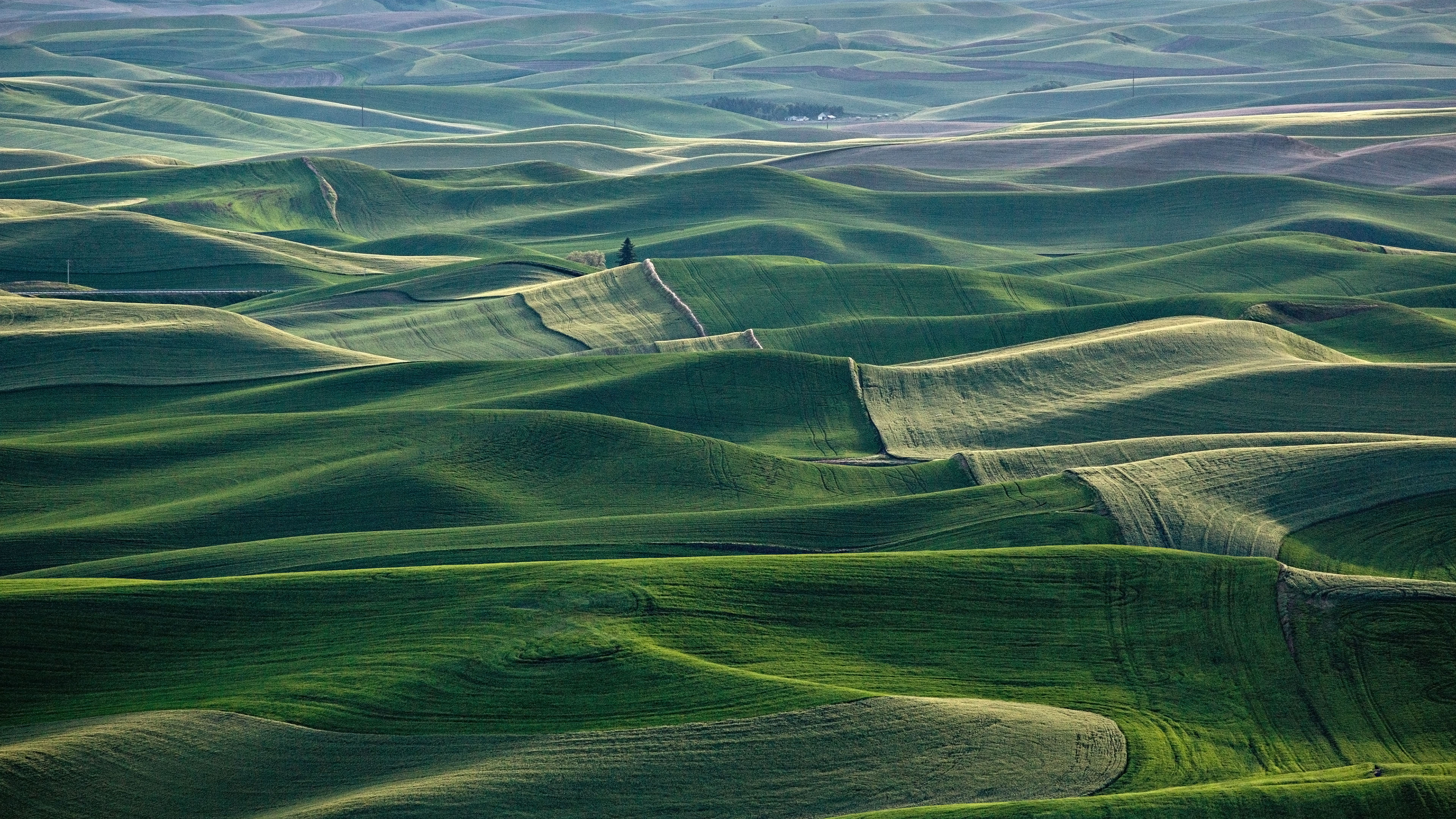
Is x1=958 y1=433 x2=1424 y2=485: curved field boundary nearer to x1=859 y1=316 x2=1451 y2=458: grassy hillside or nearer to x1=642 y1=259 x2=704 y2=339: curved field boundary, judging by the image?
x1=859 y1=316 x2=1451 y2=458: grassy hillside

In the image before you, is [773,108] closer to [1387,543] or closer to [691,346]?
[691,346]

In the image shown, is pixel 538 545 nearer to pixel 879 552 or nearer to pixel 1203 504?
pixel 879 552

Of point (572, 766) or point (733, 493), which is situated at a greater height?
point (572, 766)

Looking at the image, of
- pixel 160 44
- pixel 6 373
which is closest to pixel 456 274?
pixel 6 373

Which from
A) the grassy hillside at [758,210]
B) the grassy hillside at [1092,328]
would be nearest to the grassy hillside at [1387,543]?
the grassy hillside at [1092,328]

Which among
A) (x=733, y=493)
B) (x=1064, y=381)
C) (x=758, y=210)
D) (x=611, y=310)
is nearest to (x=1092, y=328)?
(x=1064, y=381)

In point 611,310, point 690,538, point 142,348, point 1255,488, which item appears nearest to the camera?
point 690,538
